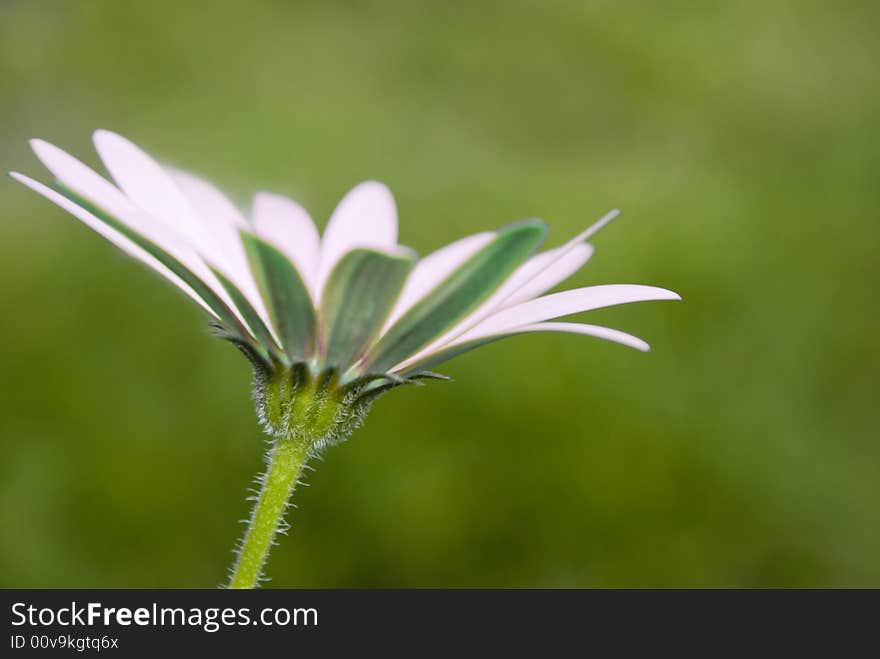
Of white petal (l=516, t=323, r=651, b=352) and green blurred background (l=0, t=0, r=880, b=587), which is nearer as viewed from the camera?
white petal (l=516, t=323, r=651, b=352)

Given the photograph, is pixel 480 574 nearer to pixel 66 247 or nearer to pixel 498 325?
pixel 66 247

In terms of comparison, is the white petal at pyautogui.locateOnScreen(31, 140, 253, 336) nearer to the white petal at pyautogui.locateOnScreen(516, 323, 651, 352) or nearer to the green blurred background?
the white petal at pyautogui.locateOnScreen(516, 323, 651, 352)

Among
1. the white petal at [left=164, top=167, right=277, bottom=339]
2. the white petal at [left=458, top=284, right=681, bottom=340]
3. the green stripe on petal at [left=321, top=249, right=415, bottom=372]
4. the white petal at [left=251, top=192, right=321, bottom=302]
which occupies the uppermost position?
the white petal at [left=164, top=167, right=277, bottom=339]

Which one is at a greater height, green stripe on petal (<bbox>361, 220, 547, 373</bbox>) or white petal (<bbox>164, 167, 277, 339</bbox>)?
white petal (<bbox>164, 167, 277, 339</bbox>)

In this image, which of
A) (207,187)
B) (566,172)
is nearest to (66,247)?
(566,172)

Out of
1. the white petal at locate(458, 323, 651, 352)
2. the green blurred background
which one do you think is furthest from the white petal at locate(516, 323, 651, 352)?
the green blurred background

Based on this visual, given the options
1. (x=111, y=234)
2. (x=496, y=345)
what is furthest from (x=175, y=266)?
(x=496, y=345)

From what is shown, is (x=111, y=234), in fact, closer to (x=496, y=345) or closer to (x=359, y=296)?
(x=359, y=296)

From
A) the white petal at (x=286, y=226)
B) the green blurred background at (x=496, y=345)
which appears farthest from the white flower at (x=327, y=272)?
the green blurred background at (x=496, y=345)
